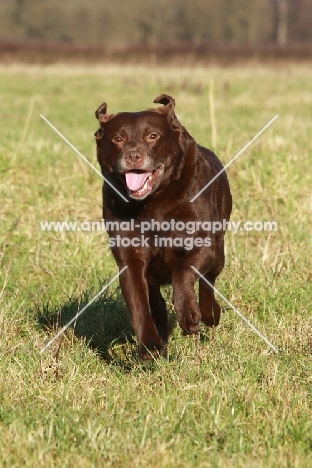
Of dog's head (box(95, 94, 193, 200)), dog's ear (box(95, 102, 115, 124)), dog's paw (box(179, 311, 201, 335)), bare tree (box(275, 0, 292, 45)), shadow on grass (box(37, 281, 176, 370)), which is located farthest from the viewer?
bare tree (box(275, 0, 292, 45))

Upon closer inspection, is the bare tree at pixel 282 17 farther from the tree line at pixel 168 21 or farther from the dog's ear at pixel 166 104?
the dog's ear at pixel 166 104

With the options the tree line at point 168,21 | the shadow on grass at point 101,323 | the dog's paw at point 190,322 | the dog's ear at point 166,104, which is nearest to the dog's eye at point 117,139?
the dog's ear at point 166,104

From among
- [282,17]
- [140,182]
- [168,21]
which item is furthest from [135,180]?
[282,17]

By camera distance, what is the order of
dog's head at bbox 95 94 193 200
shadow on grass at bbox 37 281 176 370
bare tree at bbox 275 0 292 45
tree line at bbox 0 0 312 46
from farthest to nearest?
1. bare tree at bbox 275 0 292 45
2. tree line at bbox 0 0 312 46
3. shadow on grass at bbox 37 281 176 370
4. dog's head at bbox 95 94 193 200

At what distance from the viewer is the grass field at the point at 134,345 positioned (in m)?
3.40

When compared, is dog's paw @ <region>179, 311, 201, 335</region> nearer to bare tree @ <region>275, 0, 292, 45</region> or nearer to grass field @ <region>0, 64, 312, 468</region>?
grass field @ <region>0, 64, 312, 468</region>

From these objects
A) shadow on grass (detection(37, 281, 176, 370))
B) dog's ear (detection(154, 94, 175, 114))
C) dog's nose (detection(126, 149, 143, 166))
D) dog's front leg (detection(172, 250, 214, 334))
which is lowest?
shadow on grass (detection(37, 281, 176, 370))

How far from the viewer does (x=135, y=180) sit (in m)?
4.42

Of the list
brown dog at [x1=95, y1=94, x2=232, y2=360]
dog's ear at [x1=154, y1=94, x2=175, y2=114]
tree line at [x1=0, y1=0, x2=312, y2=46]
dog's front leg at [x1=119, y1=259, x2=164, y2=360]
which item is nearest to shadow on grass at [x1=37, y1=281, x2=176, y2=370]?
dog's front leg at [x1=119, y1=259, x2=164, y2=360]

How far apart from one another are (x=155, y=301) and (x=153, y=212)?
0.80 metres

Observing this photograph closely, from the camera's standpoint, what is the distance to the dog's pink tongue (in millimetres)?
4402

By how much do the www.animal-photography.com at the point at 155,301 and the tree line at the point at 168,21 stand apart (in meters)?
58.8

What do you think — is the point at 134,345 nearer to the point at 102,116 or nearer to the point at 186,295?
the point at 186,295

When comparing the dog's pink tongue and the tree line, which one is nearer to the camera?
the dog's pink tongue
